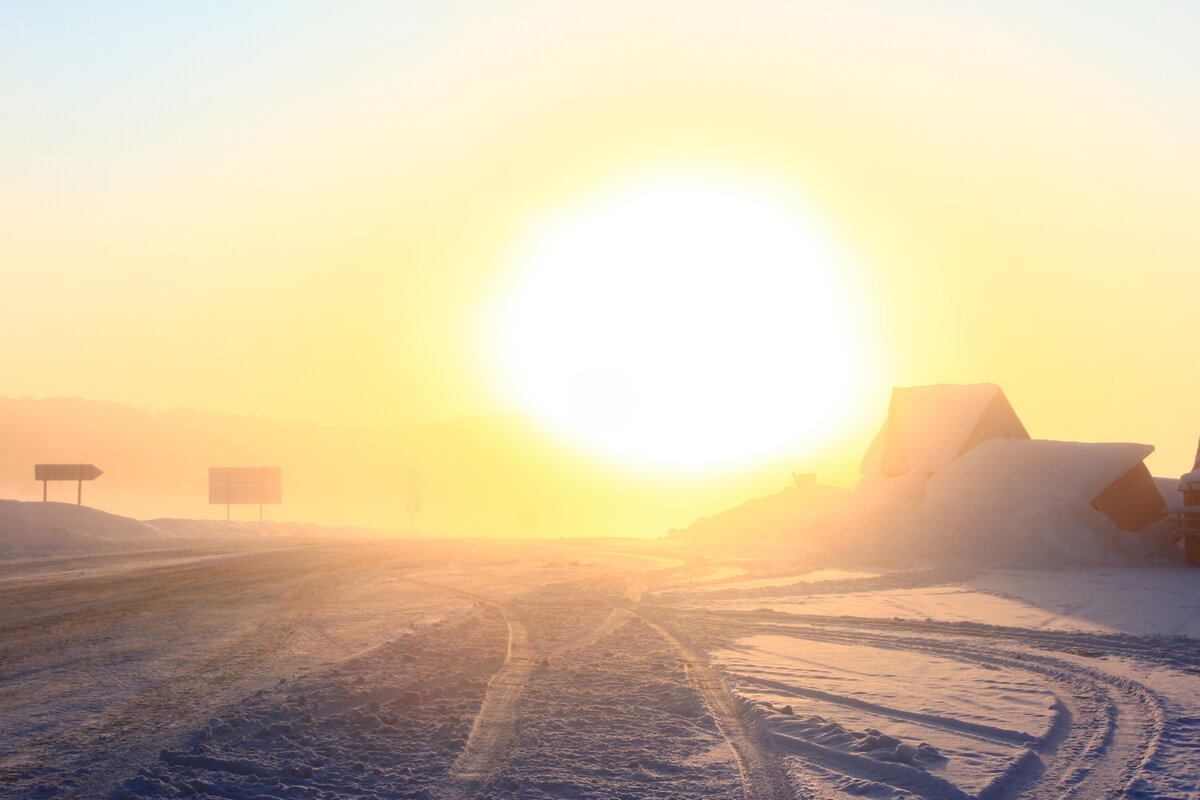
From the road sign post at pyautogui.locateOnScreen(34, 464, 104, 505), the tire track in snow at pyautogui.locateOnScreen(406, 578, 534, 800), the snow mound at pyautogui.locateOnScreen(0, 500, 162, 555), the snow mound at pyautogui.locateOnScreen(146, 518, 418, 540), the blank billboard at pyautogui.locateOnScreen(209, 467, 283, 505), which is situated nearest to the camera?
the tire track in snow at pyautogui.locateOnScreen(406, 578, 534, 800)

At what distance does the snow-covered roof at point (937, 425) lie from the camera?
38469mm

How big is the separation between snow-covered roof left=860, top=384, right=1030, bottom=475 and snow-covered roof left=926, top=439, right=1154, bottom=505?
16.7 feet

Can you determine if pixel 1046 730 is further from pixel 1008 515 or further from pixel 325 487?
pixel 325 487

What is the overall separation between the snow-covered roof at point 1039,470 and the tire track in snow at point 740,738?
2360cm

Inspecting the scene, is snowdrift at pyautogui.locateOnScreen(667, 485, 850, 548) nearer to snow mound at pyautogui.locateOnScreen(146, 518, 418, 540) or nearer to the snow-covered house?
the snow-covered house

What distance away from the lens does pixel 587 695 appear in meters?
8.62

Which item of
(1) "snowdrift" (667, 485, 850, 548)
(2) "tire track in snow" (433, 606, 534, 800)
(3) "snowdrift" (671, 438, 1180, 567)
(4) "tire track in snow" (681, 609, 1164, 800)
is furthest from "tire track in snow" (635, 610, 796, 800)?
(1) "snowdrift" (667, 485, 850, 548)

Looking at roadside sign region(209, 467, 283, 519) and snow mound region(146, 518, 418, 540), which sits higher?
roadside sign region(209, 467, 283, 519)

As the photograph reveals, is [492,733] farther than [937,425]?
No

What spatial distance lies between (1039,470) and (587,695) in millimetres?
27613

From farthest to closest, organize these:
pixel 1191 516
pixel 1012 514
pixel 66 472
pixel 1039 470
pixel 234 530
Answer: pixel 234 530, pixel 66 472, pixel 1039 470, pixel 1012 514, pixel 1191 516

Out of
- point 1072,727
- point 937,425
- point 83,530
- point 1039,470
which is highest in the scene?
point 937,425

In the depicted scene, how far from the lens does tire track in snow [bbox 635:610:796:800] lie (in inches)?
232

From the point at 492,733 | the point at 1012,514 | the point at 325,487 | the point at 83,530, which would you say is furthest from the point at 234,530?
the point at 325,487
